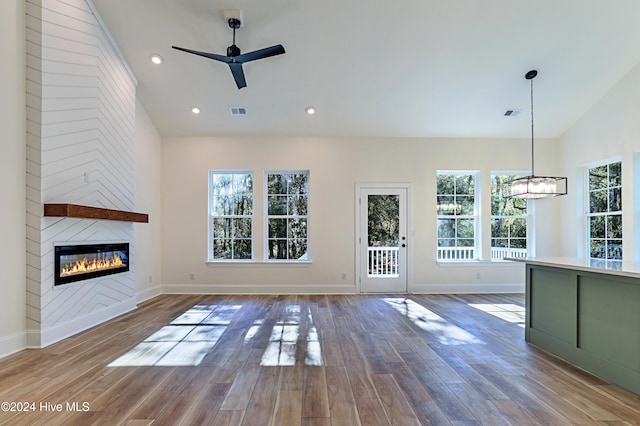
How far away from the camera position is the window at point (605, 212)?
16.5 ft

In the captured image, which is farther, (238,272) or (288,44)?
(238,272)

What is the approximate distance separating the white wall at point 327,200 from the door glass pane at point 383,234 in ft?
1.04

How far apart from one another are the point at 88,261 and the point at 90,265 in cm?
6

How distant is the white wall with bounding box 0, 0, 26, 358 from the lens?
306cm

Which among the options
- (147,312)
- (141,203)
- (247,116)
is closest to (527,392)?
(147,312)

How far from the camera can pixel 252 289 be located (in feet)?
19.5

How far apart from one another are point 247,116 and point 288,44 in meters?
1.62

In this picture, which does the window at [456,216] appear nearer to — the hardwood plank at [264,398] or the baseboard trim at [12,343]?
the hardwood plank at [264,398]

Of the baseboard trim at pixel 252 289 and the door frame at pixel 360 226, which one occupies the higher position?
the door frame at pixel 360 226

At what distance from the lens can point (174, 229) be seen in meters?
6.01

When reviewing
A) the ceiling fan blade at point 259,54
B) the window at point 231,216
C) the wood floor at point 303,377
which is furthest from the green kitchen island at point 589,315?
the window at point 231,216

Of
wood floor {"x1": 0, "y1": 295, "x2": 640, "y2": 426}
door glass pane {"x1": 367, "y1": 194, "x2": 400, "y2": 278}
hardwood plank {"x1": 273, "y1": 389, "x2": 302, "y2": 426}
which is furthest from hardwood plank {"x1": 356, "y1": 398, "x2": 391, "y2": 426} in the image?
door glass pane {"x1": 367, "y1": 194, "x2": 400, "y2": 278}

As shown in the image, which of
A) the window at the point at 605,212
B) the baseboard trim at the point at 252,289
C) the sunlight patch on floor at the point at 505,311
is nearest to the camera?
the sunlight patch on floor at the point at 505,311

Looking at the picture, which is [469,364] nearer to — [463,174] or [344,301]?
[344,301]
